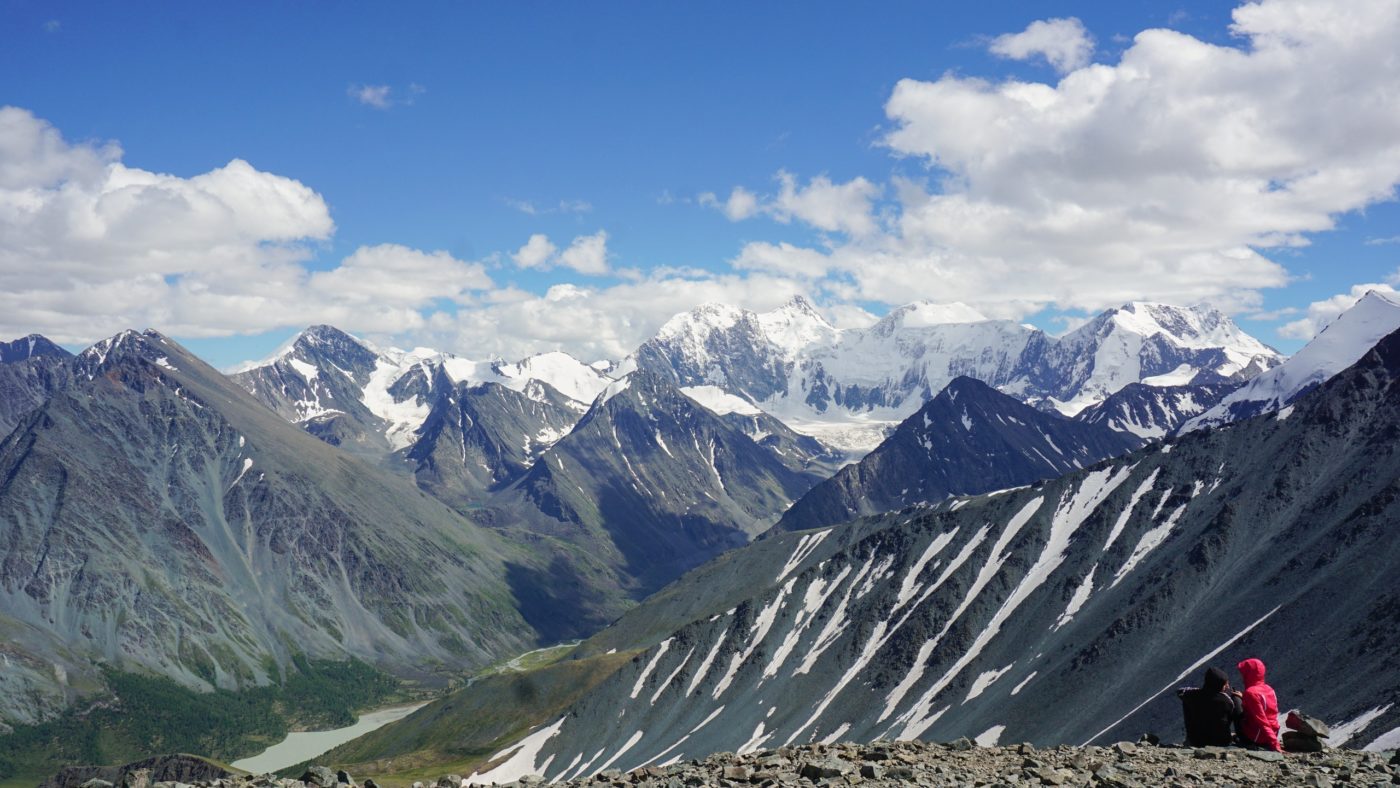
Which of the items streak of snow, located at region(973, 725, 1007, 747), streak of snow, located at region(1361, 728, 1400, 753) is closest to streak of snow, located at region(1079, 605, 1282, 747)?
streak of snow, located at region(973, 725, 1007, 747)

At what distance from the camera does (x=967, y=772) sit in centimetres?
4000

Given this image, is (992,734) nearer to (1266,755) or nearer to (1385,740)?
(1385,740)

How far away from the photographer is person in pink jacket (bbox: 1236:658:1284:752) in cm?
4112

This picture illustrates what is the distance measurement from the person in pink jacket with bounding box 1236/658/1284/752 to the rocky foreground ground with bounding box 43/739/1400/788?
991 millimetres

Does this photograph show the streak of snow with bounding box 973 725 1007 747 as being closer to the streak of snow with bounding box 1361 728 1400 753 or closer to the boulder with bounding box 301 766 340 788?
the streak of snow with bounding box 1361 728 1400 753

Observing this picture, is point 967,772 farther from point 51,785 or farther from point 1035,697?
point 51,785

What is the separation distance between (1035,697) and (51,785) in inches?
6497

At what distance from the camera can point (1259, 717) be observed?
41562 mm

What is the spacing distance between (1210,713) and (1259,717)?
68.8 inches

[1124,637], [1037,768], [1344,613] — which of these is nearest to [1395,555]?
[1344,613]

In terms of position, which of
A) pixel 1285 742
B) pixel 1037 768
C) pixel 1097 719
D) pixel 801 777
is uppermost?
pixel 801 777

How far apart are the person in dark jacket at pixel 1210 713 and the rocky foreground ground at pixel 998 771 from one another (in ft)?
4.01

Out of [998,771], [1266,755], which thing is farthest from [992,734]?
[998,771]

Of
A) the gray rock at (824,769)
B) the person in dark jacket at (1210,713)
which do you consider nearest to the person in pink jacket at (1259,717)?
the person in dark jacket at (1210,713)
